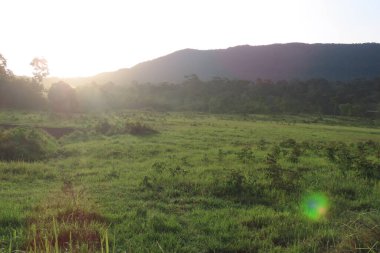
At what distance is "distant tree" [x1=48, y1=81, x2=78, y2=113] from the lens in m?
64.2

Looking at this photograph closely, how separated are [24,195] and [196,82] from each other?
338 feet

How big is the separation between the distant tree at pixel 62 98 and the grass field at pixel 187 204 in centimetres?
4606

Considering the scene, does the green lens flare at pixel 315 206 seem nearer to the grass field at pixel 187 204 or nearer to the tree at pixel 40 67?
the grass field at pixel 187 204

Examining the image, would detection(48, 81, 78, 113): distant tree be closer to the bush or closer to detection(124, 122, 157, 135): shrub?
detection(124, 122, 157, 135): shrub

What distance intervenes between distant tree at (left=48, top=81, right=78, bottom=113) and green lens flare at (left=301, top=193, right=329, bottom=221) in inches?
2250

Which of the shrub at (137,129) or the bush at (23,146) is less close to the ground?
the bush at (23,146)

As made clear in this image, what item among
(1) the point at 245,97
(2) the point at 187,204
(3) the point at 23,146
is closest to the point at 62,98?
(1) the point at 245,97

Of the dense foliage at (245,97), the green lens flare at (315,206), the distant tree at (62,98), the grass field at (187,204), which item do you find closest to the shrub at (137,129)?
the grass field at (187,204)

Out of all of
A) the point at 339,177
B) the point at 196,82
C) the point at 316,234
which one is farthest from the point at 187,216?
the point at 196,82

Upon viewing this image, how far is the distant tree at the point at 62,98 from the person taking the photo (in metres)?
64.2

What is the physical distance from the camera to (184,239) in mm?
8289

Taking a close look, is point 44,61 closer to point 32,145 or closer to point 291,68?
point 32,145

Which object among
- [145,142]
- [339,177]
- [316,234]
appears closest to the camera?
[316,234]

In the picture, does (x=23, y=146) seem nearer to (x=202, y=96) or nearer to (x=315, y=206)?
(x=315, y=206)
